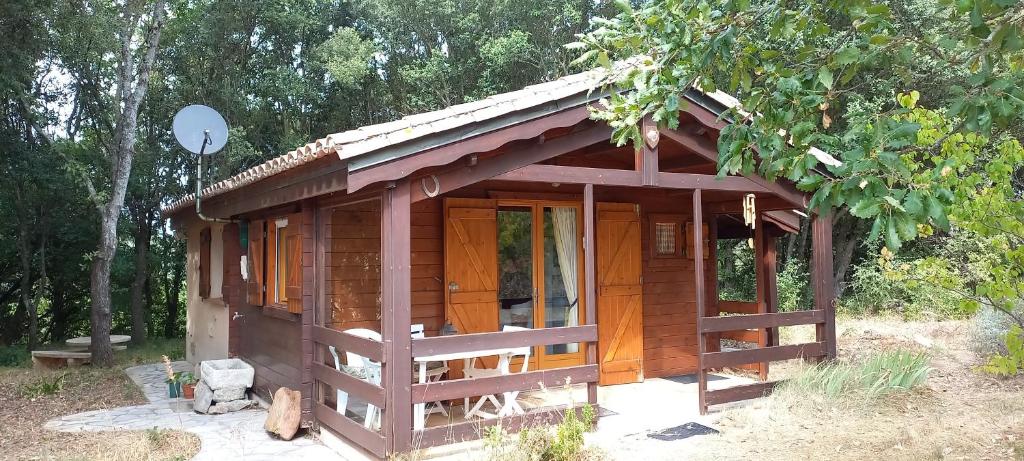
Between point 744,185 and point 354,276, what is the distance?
3.92 meters

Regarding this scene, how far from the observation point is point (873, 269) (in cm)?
1584

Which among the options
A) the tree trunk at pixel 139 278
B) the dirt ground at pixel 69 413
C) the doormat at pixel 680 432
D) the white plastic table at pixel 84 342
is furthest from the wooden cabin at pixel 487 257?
the tree trunk at pixel 139 278

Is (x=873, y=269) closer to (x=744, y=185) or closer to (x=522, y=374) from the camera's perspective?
(x=744, y=185)

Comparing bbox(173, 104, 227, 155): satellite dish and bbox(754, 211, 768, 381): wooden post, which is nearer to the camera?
bbox(173, 104, 227, 155): satellite dish

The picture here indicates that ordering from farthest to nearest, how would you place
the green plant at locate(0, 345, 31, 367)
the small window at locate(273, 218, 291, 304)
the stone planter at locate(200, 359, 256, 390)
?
the green plant at locate(0, 345, 31, 367), the stone planter at locate(200, 359, 256, 390), the small window at locate(273, 218, 291, 304)

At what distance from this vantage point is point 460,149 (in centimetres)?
502

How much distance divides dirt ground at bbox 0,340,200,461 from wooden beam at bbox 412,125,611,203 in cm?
274

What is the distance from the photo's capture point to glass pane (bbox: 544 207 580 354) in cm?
730

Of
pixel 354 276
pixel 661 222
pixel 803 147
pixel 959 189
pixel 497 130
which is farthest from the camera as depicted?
pixel 661 222

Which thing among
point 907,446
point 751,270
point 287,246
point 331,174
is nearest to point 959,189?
point 907,446

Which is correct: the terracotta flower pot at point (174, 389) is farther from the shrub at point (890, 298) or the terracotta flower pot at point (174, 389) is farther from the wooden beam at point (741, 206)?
the shrub at point (890, 298)

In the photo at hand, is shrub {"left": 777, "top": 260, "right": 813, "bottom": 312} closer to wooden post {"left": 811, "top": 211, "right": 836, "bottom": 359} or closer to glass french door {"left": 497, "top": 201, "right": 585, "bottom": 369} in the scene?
wooden post {"left": 811, "top": 211, "right": 836, "bottom": 359}

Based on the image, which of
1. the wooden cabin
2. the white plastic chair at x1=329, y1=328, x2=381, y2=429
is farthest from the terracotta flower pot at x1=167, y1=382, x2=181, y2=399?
the white plastic chair at x1=329, y1=328, x2=381, y2=429

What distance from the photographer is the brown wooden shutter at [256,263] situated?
281 inches
